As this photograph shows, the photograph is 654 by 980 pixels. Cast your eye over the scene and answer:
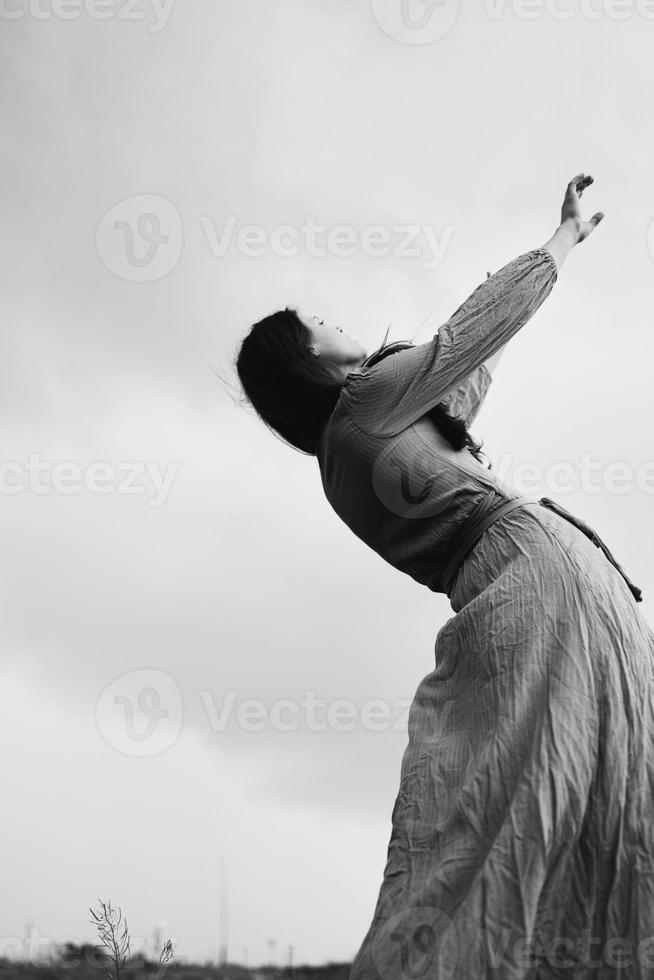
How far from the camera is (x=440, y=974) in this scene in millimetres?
2260

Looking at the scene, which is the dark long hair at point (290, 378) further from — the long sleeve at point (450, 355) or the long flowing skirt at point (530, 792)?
the long flowing skirt at point (530, 792)

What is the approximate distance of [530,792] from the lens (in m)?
2.43

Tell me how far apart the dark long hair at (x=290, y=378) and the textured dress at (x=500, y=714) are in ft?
0.39

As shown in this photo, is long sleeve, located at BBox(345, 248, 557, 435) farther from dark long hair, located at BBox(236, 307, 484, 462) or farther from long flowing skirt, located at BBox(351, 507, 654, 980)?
long flowing skirt, located at BBox(351, 507, 654, 980)

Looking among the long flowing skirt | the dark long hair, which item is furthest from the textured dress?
the dark long hair

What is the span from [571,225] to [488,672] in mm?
1487

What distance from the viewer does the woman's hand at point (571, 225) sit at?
10.9 feet

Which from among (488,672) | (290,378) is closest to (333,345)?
(290,378)

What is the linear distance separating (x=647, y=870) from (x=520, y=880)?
0.28 m

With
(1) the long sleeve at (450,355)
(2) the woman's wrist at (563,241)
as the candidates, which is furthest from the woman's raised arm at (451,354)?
(2) the woman's wrist at (563,241)

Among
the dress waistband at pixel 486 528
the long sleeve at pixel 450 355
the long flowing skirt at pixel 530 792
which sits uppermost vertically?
the long sleeve at pixel 450 355

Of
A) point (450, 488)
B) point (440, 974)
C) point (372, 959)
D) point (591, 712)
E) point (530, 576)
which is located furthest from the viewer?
point (450, 488)

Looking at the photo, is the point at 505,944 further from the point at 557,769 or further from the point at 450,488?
the point at 450,488

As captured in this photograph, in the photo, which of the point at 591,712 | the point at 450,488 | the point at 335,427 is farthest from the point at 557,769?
the point at 335,427
